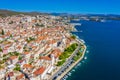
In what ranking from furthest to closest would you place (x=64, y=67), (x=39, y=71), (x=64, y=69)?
(x=64, y=67) → (x=64, y=69) → (x=39, y=71)

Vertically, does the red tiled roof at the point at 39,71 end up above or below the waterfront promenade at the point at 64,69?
above

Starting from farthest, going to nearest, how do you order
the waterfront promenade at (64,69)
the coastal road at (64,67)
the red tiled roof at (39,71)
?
1. the coastal road at (64,67)
2. the waterfront promenade at (64,69)
3. the red tiled roof at (39,71)

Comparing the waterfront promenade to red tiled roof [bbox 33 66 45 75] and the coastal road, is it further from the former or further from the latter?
red tiled roof [bbox 33 66 45 75]

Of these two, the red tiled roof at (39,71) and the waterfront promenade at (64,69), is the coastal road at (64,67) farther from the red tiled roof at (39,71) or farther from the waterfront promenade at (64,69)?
the red tiled roof at (39,71)

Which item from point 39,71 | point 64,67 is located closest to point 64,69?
point 64,67

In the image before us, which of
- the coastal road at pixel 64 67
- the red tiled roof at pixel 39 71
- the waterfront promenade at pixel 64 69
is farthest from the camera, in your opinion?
the coastal road at pixel 64 67

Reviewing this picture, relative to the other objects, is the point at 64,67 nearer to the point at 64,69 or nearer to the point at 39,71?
the point at 64,69

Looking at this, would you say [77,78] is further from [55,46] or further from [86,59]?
[55,46]

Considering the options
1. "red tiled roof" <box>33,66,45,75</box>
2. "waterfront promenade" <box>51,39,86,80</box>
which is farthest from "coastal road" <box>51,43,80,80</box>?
"red tiled roof" <box>33,66,45,75</box>

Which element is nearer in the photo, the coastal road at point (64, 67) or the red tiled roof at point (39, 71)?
the red tiled roof at point (39, 71)

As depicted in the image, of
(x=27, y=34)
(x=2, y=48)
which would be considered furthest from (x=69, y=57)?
(x=27, y=34)

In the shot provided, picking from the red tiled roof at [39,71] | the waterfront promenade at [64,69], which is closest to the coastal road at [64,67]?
the waterfront promenade at [64,69]
